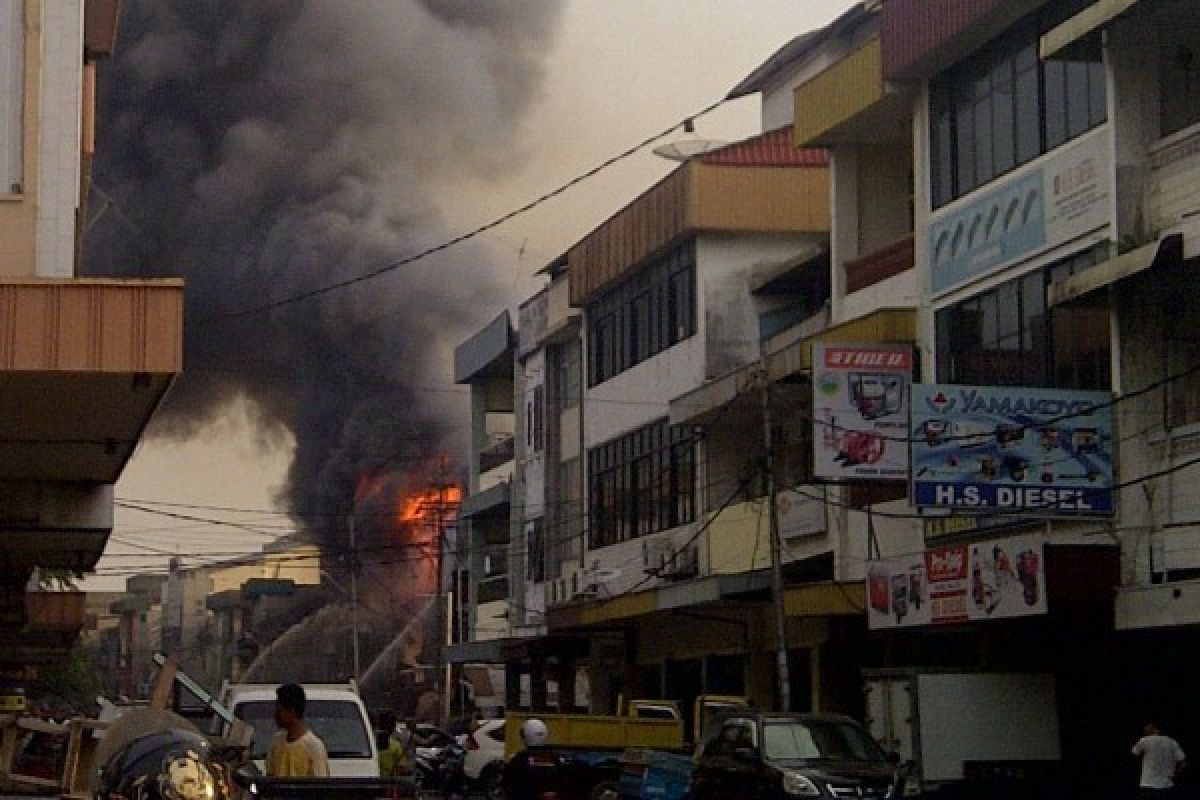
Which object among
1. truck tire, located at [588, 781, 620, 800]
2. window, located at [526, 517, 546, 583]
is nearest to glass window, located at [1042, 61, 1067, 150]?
truck tire, located at [588, 781, 620, 800]

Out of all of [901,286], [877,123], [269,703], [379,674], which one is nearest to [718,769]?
[269,703]

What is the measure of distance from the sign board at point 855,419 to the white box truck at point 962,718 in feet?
9.12

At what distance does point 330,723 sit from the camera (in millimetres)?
21688

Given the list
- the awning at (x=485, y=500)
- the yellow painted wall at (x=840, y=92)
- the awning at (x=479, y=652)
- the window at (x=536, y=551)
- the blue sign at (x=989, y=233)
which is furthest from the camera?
the awning at (x=485, y=500)

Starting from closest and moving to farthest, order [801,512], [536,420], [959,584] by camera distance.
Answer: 1. [959,584]
2. [801,512]
3. [536,420]

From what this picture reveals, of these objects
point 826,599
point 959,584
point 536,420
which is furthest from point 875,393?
point 536,420

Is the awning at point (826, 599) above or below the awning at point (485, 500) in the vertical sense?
below

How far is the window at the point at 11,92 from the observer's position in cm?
1252

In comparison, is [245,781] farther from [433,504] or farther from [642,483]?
[433,504]

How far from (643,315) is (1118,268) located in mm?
21989

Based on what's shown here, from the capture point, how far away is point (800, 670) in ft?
128

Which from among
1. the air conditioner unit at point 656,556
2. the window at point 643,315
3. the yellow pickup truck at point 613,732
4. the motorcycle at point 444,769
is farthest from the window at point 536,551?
the yellow pickup truck at point 613,732

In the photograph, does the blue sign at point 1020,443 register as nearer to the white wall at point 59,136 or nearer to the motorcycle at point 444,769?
the white wall at point 59,136

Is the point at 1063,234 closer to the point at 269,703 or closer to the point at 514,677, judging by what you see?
the point at 269,703
